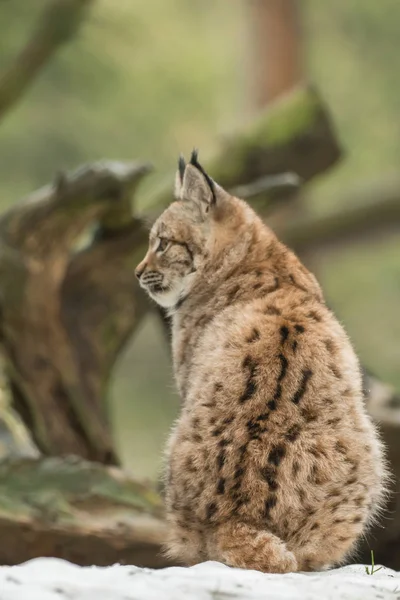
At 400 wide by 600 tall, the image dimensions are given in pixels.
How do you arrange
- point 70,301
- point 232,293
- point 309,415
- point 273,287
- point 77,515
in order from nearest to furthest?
point 309,415, point 273,287, point 232,293, point 77,515, point 70,301

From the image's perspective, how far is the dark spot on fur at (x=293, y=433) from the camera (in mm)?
3871

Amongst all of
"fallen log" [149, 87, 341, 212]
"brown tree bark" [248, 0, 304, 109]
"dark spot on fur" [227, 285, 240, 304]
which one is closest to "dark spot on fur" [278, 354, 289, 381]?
"dark spot on fur" [227, 285, 240, 304]

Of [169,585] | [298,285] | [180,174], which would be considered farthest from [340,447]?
[180,174]

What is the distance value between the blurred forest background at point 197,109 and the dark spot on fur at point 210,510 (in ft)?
30.1

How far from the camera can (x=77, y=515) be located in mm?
5746

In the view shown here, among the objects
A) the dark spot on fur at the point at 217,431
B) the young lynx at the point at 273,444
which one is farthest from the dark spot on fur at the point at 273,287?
the dark spot on fur at the point at 217,431

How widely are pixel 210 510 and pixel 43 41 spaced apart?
16.6ft

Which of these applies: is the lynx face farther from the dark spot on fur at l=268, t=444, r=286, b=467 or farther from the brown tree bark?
the brown tree bark

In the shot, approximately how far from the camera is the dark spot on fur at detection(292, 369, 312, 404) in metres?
3.92

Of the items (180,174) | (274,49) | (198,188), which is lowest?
(198,188)

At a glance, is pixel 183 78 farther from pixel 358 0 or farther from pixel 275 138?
pixel 275 138

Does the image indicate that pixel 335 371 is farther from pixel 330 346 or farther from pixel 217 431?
pixel 217 431

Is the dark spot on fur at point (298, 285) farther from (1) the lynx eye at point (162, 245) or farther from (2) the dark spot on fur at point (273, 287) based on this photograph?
(1) the lynx eye at point (162, 245)

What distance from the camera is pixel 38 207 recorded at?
20.1 ft
